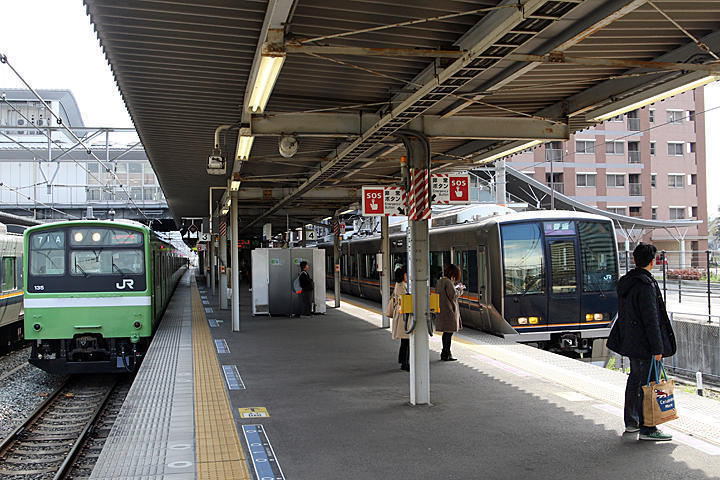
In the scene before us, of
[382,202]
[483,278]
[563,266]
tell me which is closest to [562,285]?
[563,266]

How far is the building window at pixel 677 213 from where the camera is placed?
4328cm

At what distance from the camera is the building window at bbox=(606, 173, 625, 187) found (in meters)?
43.3

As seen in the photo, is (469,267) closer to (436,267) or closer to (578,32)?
(436,267)

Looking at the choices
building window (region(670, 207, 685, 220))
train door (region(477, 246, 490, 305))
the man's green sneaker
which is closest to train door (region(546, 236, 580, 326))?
train door (region(477, 246, 490, 305))

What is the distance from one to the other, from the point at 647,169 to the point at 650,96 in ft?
126

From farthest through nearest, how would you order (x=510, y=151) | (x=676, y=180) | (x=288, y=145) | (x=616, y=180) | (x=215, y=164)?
1. (x=676, y=180)
2. (x=616, y=180)
3. (x=510, y=151)
4. (x=215, y=164)
5. (x=288, y=145)

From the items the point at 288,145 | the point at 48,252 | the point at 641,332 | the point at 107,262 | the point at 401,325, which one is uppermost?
the point at 288,145

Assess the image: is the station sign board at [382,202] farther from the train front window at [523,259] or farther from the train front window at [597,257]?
the train front window at [597,257]

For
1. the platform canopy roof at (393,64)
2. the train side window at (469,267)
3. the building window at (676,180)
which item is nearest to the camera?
the platform canopy roof at (393,64)

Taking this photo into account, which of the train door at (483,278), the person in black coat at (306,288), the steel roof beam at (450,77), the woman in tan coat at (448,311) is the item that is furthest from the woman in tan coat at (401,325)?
the person in black coat at (306,288)

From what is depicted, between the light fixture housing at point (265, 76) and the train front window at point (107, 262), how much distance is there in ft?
16.3

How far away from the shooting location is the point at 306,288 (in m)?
17.8

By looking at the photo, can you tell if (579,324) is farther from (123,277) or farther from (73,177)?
(73,177)

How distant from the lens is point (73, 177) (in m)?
40.3
